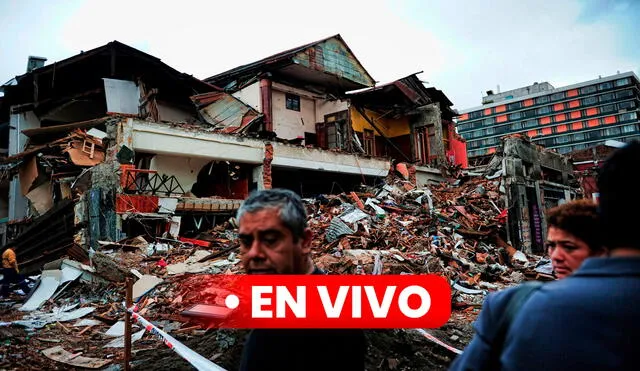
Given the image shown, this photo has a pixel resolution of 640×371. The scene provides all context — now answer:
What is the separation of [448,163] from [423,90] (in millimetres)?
5005

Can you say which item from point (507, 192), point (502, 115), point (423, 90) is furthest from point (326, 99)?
point (502, 115)

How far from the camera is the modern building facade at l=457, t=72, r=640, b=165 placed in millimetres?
70963

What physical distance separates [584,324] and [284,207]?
112 centimetres

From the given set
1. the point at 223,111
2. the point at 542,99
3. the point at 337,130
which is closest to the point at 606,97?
the point at 542,99

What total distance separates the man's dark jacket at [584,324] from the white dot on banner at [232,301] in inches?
256

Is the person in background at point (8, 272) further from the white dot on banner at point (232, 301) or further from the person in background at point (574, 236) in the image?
the person in background at point (574, 236)

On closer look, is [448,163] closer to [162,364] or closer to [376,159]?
[376,159]

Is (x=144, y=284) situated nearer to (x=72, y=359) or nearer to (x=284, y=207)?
(x=72, y=359)

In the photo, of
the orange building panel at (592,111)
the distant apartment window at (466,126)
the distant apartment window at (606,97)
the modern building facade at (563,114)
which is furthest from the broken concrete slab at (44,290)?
the distant apartment window at (606,97)

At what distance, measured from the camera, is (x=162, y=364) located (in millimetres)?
5184

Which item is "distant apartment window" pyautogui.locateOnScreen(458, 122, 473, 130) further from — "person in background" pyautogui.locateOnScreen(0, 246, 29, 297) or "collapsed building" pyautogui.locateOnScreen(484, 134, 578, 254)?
"person in background" pyautogui.locateOnScreen(0, 246, 29, 297)

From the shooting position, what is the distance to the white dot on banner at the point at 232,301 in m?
7.07

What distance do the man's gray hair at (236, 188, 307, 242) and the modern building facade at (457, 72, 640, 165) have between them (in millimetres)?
76431

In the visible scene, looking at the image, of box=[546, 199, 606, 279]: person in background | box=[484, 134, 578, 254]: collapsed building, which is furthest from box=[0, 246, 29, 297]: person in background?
box=[484, 134, 578, 254]: collapsed building
